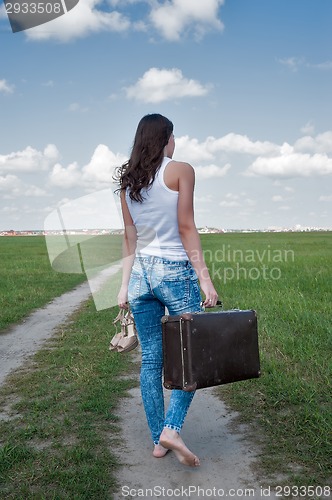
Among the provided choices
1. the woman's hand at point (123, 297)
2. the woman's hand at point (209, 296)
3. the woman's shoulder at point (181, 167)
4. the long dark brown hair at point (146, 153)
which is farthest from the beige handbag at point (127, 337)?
the woman's shoulder at point (181, 167)

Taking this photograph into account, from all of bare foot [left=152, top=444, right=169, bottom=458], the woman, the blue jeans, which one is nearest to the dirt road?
bare foot [left=152, top=444, right=169, bottom=458]

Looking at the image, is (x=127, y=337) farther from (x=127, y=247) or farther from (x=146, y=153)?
(x=146, y=153)

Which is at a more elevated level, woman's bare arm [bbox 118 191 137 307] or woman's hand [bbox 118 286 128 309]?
woman's bare arm [bbox 118 191 137 307]

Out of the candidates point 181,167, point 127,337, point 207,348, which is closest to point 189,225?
point 181,167

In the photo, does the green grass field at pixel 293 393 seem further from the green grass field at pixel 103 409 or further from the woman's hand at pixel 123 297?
the woman's hand at pixel 123 297

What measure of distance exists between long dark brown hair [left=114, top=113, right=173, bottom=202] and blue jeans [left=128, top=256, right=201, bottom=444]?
1.42ft

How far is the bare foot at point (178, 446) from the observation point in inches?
135

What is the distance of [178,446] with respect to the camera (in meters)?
3.42

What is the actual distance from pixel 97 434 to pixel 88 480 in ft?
2.70

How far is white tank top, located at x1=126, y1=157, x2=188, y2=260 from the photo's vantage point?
3.36 metres

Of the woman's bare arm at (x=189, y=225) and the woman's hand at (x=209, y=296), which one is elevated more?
the woman's bare arm at (x=189, y=225)

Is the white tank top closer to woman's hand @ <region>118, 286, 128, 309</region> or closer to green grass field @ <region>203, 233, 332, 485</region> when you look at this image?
woman's hand @ <region>118, 286, 128, 309</region>

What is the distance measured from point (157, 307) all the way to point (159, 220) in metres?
0.56

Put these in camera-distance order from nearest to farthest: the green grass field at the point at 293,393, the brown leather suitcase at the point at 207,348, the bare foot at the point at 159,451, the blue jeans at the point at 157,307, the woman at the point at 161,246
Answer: the brown leather suitcase at the point at 207,348, the woman at the point at 161,246, the blue jeans at the point at 157,307, the green grass field at the point at 293,393, the bare foot at the point at 159,451
